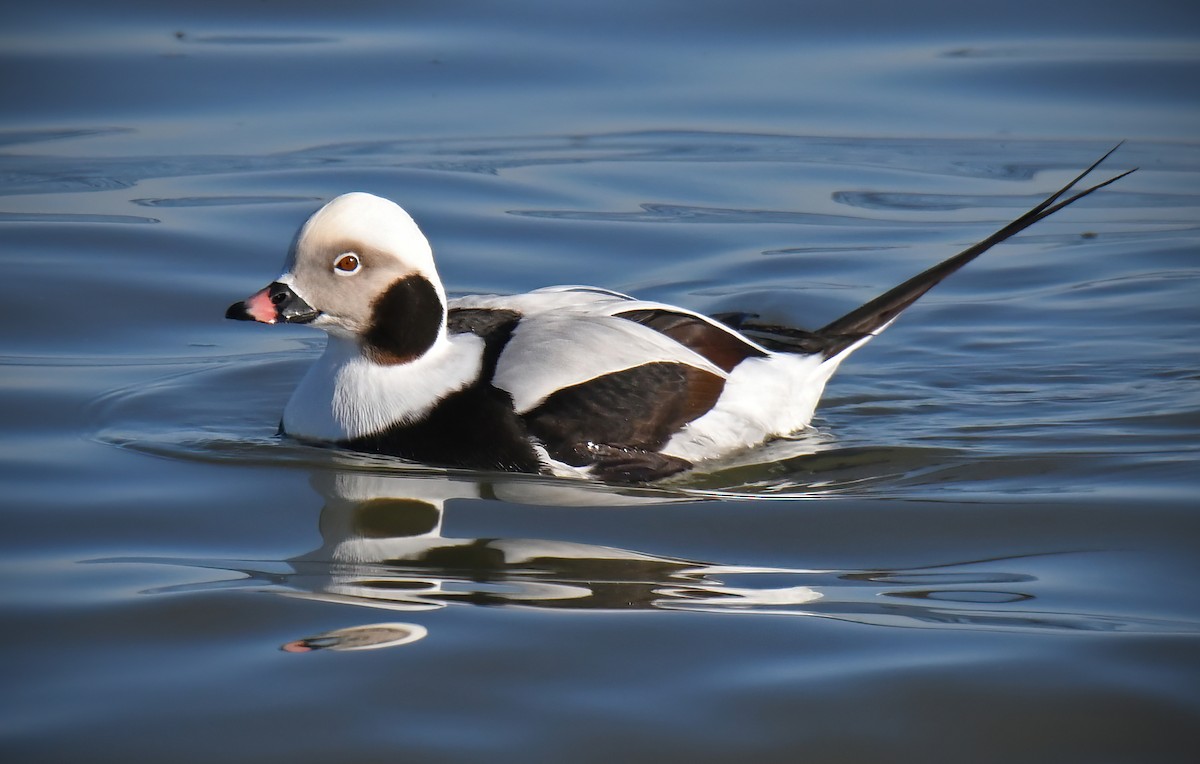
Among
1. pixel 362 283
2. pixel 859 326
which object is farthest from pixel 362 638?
pixel 859 326

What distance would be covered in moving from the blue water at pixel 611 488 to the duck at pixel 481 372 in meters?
0.13

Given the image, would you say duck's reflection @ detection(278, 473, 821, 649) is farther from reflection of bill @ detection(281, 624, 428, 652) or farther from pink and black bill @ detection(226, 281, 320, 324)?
pink and black bill @ detection(226, 281, 320, 324)

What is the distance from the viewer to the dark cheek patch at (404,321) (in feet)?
16.0

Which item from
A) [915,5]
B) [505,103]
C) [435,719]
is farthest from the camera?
[915,5]

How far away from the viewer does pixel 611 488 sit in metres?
4.62

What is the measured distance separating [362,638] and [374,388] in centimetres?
161

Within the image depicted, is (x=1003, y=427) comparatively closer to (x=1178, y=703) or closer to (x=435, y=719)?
(x=1178, y=703)

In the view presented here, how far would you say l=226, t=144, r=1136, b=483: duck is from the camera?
15.6ft

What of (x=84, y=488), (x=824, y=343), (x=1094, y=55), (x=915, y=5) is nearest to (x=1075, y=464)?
(x=824, y=343)

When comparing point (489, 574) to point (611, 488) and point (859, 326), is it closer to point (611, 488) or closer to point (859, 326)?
point (611, 488)

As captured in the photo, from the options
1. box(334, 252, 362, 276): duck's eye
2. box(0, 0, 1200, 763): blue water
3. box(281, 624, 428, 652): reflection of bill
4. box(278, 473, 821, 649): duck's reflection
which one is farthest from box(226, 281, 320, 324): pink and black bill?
box(281, 624, 428, 652): reflection of bill

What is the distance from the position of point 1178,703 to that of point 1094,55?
8822 millimetres

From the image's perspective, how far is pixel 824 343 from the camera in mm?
5496

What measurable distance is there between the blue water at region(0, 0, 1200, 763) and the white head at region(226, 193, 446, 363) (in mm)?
409
